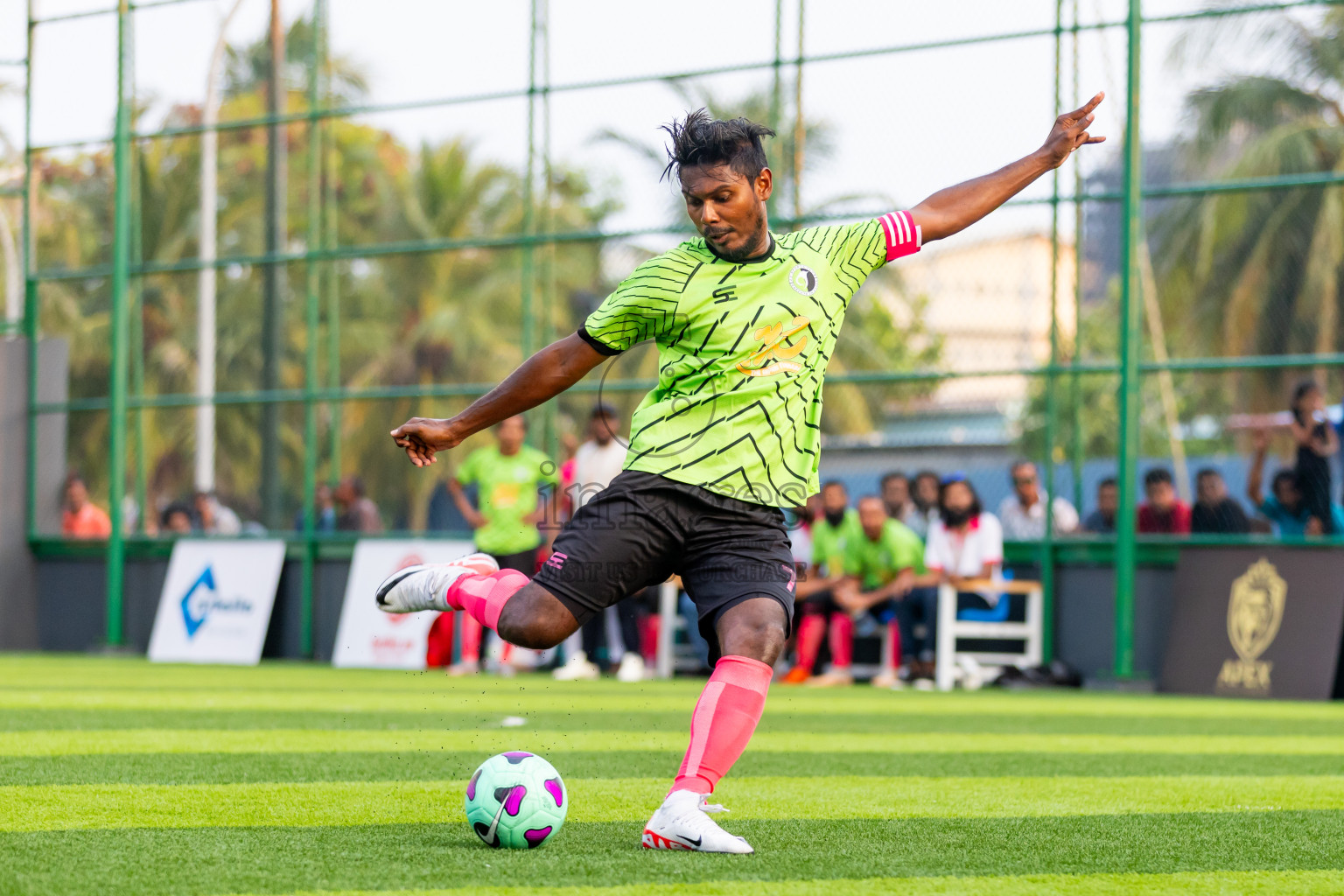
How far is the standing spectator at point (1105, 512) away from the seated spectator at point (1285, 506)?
3.43ft

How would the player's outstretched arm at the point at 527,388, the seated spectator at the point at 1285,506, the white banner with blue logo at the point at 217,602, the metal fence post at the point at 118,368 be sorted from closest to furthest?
the player's outstretched arm at the point at 527,388
the seated spectator at the point at 1285,506
the white banner with blue logo at the point at 217,602
the metal fence post at the point at 118,368

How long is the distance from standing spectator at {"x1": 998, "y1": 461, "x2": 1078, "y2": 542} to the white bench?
673 mm

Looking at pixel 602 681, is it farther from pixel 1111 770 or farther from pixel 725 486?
pixel 725 486

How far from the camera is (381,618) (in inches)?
570

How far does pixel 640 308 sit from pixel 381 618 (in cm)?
1047

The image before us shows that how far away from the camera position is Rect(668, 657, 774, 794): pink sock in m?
4.31

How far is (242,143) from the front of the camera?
3053 centimetres

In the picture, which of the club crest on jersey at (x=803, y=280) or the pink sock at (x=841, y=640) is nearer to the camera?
the club crest on jersey at (x=803, y=280)

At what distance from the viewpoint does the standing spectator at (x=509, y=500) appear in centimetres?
1283

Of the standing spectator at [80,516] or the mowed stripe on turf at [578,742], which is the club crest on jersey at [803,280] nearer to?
the mowed stripe on turf at [578,742]

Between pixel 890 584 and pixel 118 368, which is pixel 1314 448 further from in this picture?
pixel 118 368

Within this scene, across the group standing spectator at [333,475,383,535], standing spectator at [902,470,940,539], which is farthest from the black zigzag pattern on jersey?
standing spectator at [333,475,383,535]

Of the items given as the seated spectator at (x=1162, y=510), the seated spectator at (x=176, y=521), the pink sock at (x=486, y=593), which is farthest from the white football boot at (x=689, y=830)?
the seated spectator at (x=176, y=521)

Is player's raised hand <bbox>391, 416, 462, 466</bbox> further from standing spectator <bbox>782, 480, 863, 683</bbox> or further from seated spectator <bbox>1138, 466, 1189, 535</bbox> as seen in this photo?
seated spectator <bbox>1138, 466, 1189, 535</bbox>
